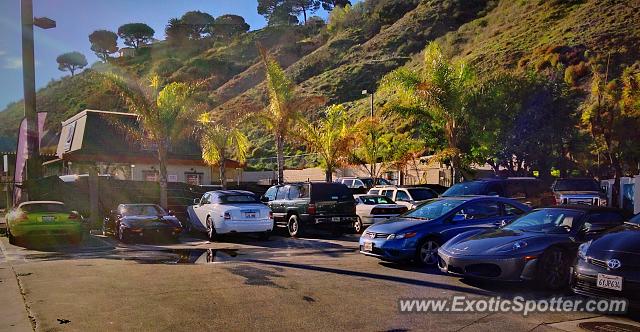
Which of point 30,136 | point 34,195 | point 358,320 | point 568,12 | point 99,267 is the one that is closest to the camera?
point 358,320

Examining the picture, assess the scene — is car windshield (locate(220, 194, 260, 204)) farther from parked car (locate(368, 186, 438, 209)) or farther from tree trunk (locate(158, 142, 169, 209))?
parked car (locate(368, 186, 438, 209))

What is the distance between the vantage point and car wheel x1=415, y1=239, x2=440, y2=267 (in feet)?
34.7

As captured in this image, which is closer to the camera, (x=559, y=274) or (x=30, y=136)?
(x=559, y=274)

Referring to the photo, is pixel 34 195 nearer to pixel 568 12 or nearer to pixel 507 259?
pixel 507 259

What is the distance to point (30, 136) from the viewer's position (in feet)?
61.4

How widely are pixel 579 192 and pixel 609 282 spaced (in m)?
12.7

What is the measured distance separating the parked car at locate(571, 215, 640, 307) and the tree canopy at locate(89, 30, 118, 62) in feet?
362

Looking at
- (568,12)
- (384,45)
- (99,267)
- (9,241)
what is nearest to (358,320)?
(99,267)

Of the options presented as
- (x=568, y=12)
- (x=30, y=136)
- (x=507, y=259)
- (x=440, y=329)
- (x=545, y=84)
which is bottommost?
(x=440, y=329)

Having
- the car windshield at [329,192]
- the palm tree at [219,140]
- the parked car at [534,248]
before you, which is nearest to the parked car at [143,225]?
the car windshield at [329,192]

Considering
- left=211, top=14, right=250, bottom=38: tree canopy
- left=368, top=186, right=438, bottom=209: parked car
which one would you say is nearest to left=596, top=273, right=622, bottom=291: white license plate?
left=368, top=186, right=438, bottom=209: parked car

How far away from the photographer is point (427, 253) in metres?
10.6

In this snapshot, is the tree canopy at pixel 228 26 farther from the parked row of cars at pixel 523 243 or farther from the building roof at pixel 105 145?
the parked row of cars at pixel 523 243

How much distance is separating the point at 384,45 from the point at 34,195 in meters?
58.0
